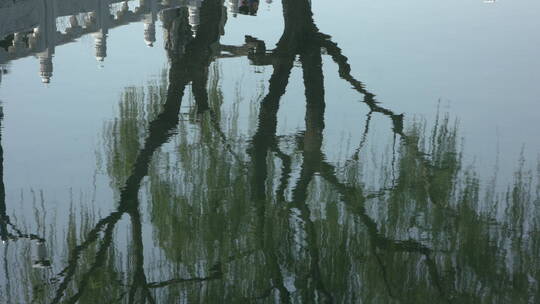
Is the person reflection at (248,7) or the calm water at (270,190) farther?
the person reflection at (248,7)

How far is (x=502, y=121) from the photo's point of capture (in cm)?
1342

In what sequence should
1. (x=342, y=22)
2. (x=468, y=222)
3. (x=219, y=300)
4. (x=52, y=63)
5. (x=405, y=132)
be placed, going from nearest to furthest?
1. (x=219, y=300)
2. (x=468, y=222)
3. (x=405, y=132)
4. (x=52, y=63)
5. (x=342, y=22)

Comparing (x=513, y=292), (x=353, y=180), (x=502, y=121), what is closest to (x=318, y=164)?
(x=353, y=180)

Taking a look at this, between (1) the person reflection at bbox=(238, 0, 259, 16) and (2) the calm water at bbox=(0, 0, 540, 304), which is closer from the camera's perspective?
(2) the calm water at bbox=(0, 0, 540, 304)

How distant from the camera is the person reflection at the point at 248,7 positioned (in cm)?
2288

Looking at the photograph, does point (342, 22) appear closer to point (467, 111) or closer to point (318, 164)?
point (467, 111)

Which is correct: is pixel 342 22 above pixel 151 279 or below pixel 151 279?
above

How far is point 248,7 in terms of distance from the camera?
75.9 feet

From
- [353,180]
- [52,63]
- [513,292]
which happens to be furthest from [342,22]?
[513,292]

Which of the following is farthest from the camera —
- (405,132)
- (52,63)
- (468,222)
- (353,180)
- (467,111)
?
(52,63)

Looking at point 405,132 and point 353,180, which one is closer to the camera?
point 353,180

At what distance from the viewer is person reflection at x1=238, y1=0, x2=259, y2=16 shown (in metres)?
22.9

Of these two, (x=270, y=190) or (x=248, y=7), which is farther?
(x=248, y=7)

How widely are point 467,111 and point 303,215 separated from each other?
433cm
